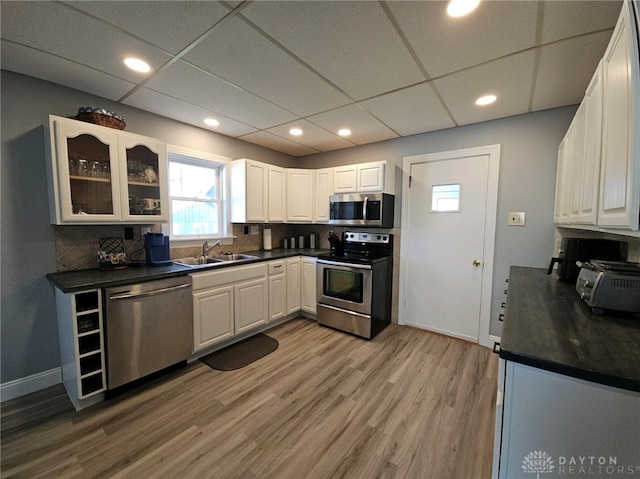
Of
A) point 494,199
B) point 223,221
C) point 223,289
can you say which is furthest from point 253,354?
point 494,199

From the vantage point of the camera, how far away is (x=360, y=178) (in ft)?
10.7

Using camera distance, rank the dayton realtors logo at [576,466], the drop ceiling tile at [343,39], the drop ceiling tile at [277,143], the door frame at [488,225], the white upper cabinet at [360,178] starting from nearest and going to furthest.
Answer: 1. the dayton realtors logo at [576,466]
2. the drop ceiling tile at [343,39]
3. the door frame at [488,225]
4. the white upper cabinet at [360,178]
5. the drop ceiling tile at [277,143]

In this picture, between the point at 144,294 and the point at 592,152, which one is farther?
the point at 144,294

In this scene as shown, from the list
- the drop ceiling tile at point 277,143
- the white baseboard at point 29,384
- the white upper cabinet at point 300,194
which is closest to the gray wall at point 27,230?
the white baseboard at point 29,384

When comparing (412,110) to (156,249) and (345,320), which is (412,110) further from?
(156,249)

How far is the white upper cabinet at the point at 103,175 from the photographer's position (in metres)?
1.86

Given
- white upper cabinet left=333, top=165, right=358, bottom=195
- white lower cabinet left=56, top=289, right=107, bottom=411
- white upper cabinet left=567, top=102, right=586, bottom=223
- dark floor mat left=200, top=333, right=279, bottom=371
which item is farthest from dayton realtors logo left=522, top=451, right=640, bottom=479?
white upper cabinet left=333, top=165, right=358, bottom=195

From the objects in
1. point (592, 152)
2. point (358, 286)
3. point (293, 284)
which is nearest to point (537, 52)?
point (592, 152)

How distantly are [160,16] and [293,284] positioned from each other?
272cm

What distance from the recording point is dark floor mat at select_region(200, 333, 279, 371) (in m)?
2.41

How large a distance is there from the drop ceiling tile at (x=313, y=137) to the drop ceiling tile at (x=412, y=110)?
0.72m

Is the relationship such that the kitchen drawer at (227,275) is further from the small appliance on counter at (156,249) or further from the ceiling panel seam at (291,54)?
the ceiling panel seam at (291,54)

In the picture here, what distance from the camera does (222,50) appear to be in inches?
62.9

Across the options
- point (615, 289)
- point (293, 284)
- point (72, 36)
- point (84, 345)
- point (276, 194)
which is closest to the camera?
point (615, 289)
